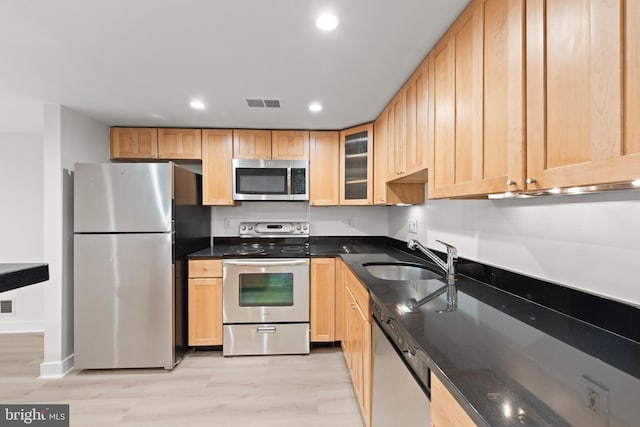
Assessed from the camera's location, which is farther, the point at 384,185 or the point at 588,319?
the point at 384,185

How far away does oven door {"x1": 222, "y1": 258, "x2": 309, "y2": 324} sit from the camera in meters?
2.73

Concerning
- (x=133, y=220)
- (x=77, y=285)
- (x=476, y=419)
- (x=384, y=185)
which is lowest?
(x=77, y=285)

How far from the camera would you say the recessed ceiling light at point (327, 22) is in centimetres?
136

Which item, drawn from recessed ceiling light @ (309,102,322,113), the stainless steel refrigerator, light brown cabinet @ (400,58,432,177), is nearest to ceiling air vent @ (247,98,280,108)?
recessed ceiling light @ (309,102,322,113)

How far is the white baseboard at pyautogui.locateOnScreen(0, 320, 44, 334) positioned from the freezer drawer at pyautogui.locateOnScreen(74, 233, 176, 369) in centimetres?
149

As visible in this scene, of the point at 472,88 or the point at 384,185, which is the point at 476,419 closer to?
the point at 472,88

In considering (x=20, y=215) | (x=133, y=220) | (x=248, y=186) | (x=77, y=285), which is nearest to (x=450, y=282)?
(x=248, y=186)

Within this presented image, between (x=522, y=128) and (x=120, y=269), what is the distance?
115 inches

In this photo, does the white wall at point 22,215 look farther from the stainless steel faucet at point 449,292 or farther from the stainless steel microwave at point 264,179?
the stainless steel faucet at point 449,292

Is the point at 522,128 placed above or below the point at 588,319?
above

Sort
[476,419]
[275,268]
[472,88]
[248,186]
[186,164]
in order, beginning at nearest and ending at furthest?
1. [476,419]
2. [472,88]
3. [275,268]
4. [248,186]
5. [186,164]

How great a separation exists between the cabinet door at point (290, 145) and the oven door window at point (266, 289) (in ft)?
4.13

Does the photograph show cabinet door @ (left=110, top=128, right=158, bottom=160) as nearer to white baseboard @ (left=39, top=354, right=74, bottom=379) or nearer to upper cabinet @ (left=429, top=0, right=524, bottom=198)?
white baseboard @ (left=39, top=354, right=74, bottom=379)

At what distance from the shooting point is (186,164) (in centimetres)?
334
